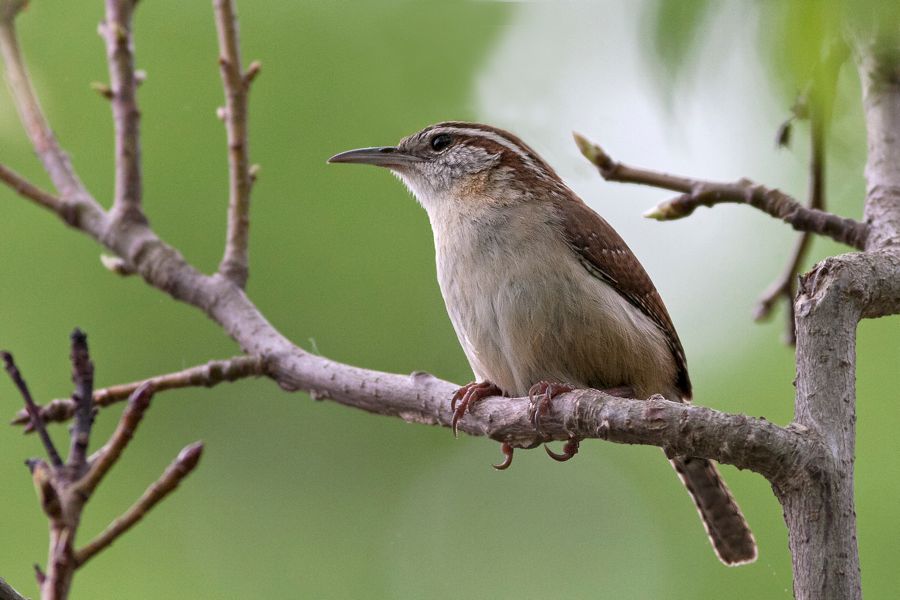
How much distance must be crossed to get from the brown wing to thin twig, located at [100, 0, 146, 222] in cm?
148

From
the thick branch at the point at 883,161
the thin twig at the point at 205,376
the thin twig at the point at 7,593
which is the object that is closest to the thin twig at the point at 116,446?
the thin twig at the point at 7,593

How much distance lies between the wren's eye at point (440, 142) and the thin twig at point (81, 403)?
2550mm

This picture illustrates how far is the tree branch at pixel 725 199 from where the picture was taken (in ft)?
9.99

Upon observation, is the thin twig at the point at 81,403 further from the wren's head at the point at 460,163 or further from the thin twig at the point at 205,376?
the wren's head at the point at 460,163

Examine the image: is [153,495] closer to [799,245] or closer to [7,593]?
[7,593]

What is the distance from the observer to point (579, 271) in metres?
3.53

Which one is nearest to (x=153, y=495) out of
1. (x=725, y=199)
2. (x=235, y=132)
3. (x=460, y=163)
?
(x=235, y=132)

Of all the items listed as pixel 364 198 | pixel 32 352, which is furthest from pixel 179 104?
pixel 32 352

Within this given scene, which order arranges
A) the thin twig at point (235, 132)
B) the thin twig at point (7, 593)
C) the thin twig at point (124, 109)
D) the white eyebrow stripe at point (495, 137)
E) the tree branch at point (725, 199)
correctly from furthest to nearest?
the white eyebrow stripe at point (495, 137)
the thin twig at point (124, 109)
the thin twig at point (235, 132)
the tree branch at point (725, 199)
the thin twig at point (7, 593)

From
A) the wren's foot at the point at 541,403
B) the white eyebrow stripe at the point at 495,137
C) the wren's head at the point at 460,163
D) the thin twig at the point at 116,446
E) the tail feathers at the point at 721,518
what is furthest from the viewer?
the white eyebrow stripe at the point at 495,137

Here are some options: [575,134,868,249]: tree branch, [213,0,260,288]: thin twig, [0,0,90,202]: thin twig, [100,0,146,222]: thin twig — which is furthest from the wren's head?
[0,0,90,202]: thin twig

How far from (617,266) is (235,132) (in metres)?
1.39

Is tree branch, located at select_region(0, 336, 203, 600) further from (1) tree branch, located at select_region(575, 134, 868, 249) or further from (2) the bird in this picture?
(1) tree branch, located at select_region(575, 134, 868, 249)

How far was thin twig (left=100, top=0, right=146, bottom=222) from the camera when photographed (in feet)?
11.1
